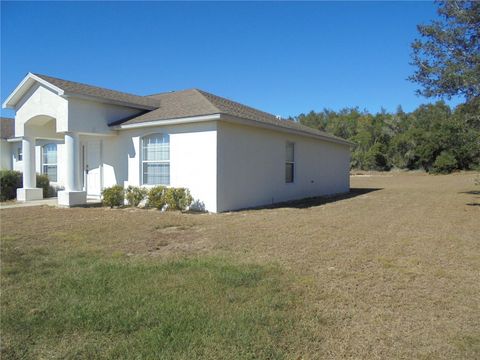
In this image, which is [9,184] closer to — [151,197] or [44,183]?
[44,183]

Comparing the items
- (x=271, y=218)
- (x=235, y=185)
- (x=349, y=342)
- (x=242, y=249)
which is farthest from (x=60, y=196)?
(x=349, y=342)

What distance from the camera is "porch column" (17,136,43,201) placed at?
51.0ft

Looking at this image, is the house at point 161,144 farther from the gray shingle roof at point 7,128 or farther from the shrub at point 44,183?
the gray shingle roof at point 7,128

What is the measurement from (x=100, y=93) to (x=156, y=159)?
3.73 meters

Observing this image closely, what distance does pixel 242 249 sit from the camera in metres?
7.16

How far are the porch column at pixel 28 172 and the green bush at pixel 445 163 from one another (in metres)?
45.4

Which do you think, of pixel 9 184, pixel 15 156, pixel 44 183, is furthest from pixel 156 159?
pixel 15 156

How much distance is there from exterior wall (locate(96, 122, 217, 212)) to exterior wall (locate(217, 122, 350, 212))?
0.28 meters

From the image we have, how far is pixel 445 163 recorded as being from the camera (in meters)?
47.0

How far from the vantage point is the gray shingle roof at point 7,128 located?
71.9 ft

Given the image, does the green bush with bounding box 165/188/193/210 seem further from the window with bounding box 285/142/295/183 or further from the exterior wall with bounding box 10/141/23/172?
the exterior wall with bounding box 10/141/23/172

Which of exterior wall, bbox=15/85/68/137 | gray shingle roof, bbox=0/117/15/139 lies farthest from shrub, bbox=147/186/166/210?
gray shingle roof, bbox=0/117/15/139

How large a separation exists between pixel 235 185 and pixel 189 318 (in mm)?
8730

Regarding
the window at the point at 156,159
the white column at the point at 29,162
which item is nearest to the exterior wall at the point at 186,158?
the window at the point at 156,159
